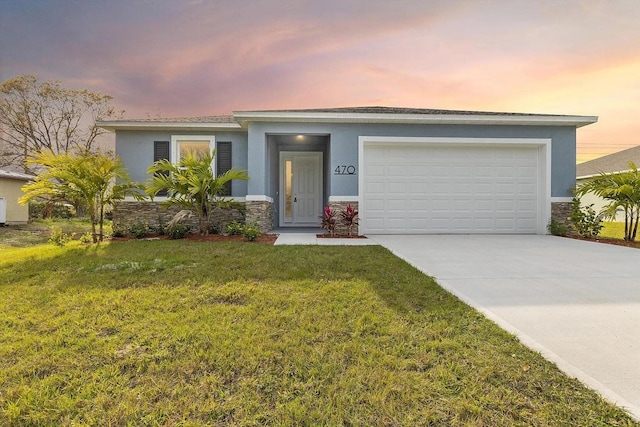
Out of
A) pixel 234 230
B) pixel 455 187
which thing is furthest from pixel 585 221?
pixel 234 230

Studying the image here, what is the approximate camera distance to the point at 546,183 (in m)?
8.83

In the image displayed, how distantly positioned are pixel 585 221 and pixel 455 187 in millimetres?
3445

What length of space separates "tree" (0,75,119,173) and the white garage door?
16.6 metres

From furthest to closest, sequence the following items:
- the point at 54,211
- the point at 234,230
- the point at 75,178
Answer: the point at 54,211 < the point at 234,230 < the point at 75,178

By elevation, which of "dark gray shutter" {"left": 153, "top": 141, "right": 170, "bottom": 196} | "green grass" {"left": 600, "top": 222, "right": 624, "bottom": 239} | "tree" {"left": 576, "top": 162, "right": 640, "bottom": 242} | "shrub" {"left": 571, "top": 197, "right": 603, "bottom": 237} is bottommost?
"green grass" {"left": 600, "top": 222, "right": 624, "bottom": 239}

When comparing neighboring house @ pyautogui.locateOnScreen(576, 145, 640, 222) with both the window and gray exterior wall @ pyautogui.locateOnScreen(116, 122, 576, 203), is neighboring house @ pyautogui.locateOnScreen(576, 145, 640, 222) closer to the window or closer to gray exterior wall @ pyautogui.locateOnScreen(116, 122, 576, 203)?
gray exterior wall @ pyautogui.locateOnScreen(116, 122, 576, 203)

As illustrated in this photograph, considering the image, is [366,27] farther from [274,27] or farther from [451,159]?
[451,159]

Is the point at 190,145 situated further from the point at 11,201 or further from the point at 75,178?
the point at 11,201

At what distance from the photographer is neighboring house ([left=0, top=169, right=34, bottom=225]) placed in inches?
540

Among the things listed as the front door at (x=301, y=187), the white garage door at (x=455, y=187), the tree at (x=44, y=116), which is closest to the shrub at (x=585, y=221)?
the white garage door at (x=455, y=187)

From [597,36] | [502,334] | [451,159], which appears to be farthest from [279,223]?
[597,36]

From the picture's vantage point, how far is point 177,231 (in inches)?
303

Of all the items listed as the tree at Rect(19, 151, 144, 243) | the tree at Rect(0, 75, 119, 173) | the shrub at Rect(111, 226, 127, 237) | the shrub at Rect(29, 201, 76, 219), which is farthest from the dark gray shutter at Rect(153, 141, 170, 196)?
the tree at Rect(0, 75, 119, 173)

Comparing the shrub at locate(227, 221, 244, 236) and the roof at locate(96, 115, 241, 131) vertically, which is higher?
the roof at locate(96, 115, 241, 131)
